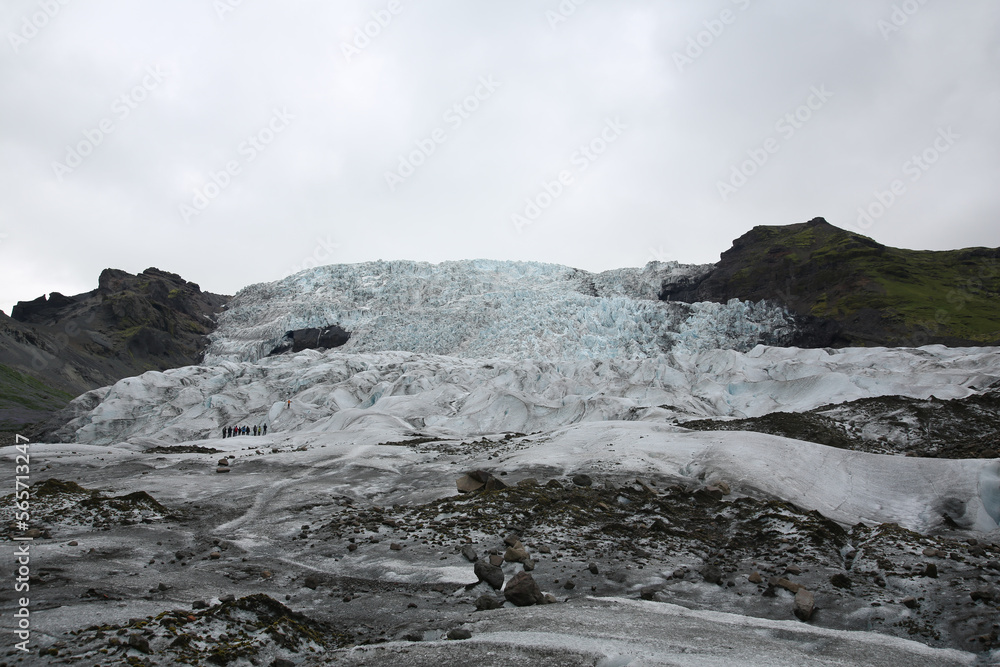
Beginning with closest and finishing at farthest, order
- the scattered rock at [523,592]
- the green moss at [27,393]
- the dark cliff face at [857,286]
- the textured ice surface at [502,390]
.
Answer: the scattered rock at [523,592], the textured ice surface at [502,390], the green moss at [27,393], the dark cliff face at [857,286]

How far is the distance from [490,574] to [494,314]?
59.5 meters

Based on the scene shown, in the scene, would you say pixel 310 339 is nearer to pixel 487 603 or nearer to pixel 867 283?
pixel 487 603

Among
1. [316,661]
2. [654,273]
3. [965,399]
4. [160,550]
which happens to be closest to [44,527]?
[160,550]

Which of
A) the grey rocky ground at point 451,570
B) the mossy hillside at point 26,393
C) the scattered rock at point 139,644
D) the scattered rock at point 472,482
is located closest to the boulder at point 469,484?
the scattered rock at point 472,482

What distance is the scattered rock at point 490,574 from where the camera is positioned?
28.0 feet

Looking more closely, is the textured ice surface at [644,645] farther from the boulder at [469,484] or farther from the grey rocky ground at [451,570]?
the boulder at [469,484]

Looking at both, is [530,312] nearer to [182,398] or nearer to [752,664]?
[182,398]

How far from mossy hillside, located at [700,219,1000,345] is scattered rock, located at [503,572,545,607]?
6920cm

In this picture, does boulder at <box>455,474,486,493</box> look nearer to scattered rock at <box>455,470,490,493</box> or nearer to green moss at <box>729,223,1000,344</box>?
scattered rock at <box>455,470,490,493</box>

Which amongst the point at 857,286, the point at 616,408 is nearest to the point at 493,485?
the point at 616,408

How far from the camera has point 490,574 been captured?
28.1ft

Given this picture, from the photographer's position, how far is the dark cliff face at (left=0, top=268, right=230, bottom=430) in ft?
198

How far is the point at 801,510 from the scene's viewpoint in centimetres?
1212

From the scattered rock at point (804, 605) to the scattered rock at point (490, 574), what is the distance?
13.0ft
